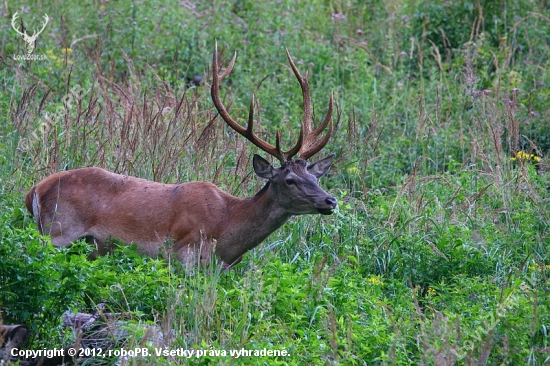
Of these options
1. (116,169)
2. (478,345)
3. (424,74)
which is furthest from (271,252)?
(424,74)

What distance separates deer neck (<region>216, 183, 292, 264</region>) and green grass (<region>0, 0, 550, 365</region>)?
27 centimetres

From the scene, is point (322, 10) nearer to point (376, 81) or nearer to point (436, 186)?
point (376, 81)

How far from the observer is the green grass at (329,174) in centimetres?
550

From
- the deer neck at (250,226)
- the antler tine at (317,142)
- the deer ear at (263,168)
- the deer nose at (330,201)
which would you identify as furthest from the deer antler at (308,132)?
the deer nose at (330,201)

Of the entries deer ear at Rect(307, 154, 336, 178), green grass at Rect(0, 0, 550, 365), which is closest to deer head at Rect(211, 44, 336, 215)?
deer ear at Rect(307, 154, 336, 178)

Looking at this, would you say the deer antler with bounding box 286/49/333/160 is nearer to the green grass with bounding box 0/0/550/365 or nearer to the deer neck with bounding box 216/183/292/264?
the deer neck with bounding box 216/183/292/264

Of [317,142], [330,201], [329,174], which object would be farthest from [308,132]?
[329,174]

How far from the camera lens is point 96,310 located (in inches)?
232

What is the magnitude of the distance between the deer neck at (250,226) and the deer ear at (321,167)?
49 cm

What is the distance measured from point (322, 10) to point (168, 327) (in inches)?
387

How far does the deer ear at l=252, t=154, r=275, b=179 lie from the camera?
7.14m

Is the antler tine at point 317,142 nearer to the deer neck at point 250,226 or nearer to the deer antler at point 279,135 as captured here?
the deer antler at point 279,135

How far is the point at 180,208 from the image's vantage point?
716 centimetres

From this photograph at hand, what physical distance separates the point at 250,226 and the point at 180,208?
593 mm
